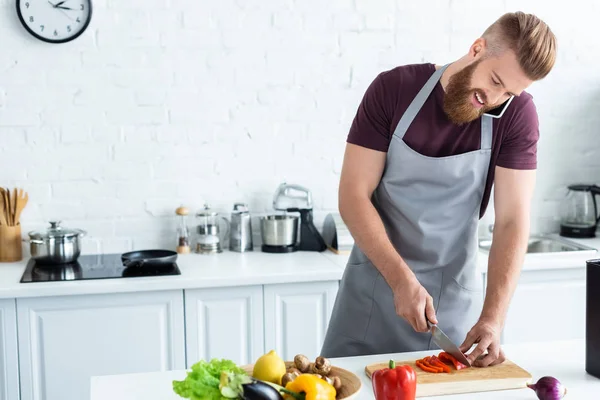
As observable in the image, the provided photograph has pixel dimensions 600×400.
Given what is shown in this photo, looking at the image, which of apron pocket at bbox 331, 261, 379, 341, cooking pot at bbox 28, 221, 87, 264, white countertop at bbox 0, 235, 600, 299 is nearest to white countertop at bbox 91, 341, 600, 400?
apron pocket at bbox 331, 261, 379, 341

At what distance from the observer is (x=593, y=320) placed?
196cm

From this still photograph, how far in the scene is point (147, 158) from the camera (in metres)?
3.58

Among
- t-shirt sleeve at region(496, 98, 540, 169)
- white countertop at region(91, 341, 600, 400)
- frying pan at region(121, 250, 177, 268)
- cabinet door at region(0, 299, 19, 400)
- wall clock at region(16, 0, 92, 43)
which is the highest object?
wall clock at region(16, 0, 92, 43)

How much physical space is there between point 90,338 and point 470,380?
1.71m

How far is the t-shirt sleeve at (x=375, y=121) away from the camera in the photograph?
2326mm

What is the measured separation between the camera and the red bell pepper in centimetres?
164

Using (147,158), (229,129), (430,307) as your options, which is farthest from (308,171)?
(430,307)

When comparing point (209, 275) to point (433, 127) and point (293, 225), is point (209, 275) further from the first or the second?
point (433, 127)

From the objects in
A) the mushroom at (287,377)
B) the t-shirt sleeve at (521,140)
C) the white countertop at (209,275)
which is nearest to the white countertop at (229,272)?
the white countertop at (209,275)

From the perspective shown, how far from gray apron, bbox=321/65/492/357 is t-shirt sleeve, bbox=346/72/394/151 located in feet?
0.18

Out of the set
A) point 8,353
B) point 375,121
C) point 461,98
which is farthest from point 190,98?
point 461,98

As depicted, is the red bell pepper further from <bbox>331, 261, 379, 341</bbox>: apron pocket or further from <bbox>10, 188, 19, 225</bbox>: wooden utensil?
<bbox>10, 188, 19, 225</bbox>: wooden utensil

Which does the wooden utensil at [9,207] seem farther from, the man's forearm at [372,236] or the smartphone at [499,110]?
the smartphone at [499,110]

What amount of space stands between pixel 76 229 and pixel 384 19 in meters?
1.73
